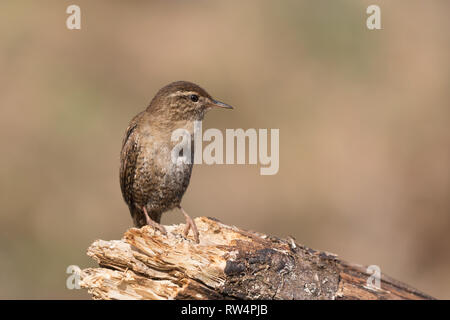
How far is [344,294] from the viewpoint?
16.4ft

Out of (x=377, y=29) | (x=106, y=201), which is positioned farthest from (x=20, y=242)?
(x=377, y=29)

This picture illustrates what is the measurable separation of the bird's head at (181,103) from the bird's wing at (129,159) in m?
0.30

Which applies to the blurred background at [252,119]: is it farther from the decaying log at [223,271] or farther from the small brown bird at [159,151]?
the decaying log at [223,271]

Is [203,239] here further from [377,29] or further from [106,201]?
[377,29]

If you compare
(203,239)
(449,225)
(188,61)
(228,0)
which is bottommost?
(449,225)

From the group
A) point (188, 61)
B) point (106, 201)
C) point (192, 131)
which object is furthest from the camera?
point (188, 61)

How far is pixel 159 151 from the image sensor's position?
5.96m

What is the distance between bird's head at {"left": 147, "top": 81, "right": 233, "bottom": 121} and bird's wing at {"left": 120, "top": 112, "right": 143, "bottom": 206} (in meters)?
0.30

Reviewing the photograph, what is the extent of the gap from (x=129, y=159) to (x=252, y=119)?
6.62 metres

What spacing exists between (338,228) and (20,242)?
5727mm

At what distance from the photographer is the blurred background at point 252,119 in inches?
431
